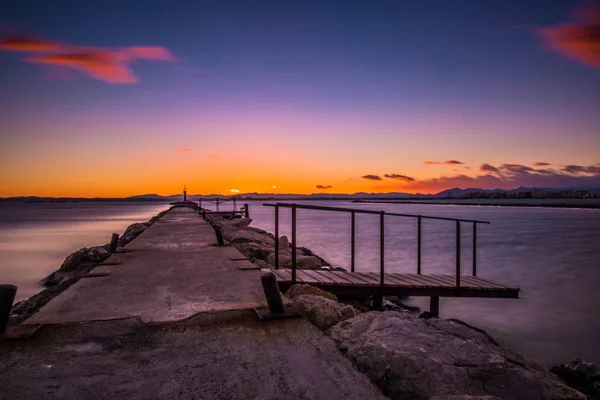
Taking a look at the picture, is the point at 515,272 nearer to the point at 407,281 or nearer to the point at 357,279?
the point at 407,281

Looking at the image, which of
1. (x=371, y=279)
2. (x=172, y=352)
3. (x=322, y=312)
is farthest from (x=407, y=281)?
(x=172, y=352)

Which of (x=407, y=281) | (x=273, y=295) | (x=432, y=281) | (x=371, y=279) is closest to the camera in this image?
(x=273, y=295)

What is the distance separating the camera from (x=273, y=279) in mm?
3779

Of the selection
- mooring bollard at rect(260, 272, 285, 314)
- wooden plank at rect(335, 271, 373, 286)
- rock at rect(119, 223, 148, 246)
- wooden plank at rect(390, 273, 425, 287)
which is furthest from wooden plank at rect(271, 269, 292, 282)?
rock at rect(119, 223, 148, 246)

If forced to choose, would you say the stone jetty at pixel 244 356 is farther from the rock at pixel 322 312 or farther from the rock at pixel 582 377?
the rock at pixel 582 377

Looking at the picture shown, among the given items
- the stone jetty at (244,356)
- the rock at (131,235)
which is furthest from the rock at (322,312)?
the rock at (131,235)

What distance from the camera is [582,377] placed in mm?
5426

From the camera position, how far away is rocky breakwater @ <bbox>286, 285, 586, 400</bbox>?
261 centimetres

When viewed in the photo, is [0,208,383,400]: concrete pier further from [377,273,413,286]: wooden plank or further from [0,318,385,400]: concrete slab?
[377,273,413,286]: wooden plank

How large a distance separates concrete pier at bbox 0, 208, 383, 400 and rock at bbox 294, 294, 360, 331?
40 centimetres

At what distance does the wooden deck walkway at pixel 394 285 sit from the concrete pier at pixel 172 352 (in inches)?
83.6

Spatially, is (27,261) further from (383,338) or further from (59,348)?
(383,338)

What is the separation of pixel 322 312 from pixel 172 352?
1.58 meters

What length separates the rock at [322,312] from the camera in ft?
13.1
